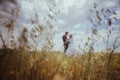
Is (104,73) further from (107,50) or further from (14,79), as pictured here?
(14,79)

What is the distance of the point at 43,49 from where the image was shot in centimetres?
281

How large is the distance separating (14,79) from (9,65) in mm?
212

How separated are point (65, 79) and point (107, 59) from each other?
2.08 feet

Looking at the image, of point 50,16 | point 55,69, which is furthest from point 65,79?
point 50,16

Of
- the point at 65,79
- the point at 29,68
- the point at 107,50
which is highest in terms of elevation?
the point at 107,50

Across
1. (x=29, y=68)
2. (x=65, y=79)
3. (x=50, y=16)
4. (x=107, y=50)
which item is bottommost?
(x=65, y=79)

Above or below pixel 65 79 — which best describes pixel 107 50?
above

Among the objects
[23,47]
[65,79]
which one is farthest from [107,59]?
[23,47]

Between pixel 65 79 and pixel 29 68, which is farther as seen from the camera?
pixel 65 79

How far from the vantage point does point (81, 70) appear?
251 centimetres

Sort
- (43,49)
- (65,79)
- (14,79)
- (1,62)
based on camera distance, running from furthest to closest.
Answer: (43,49) < (65,79) < (1,62) < (14,79)

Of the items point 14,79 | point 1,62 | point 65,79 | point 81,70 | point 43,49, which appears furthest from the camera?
point 43,49

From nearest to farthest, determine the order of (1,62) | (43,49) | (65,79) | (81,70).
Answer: (1,62), (65,79), (81,70), (43,49)

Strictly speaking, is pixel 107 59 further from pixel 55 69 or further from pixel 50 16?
pixel 50 16
